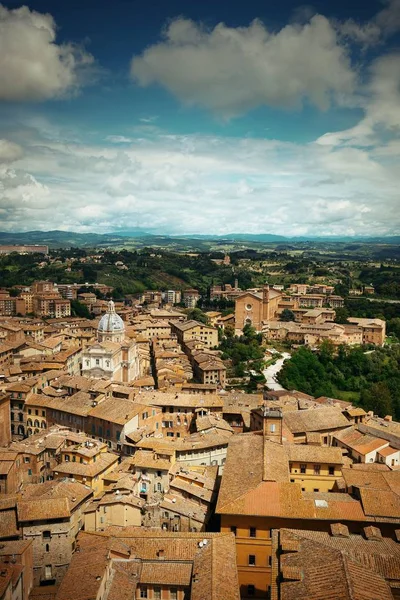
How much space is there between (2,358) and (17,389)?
10.7 metres

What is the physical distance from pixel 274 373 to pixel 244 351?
454 centimetres

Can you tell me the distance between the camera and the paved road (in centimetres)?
4576

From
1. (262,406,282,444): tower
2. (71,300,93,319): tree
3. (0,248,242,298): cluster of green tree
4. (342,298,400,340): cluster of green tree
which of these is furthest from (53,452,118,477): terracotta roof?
(0,248,242,298): cluster of green tree

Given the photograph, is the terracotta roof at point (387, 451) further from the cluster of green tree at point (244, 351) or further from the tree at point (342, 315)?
the tree at point (342, 315)

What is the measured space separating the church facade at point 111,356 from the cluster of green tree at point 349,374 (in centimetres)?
1431

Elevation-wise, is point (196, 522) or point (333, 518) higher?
point (333, 518)

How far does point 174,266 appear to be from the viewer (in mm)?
115750

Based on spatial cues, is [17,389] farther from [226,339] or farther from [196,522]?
[226,339]

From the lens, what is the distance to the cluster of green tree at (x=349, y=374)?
42.9 metres

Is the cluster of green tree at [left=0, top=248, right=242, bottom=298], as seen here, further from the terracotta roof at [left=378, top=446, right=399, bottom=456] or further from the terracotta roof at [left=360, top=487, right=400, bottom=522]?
the terracotta roof at [left=360, top=487, right=400, bottom=522]

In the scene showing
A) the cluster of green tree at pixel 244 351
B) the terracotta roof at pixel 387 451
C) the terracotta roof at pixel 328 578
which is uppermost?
the terracotta roof at pixel 328 578

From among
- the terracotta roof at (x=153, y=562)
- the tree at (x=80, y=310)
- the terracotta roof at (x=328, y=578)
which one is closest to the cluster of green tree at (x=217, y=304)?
the tree at (x=80, y=310)

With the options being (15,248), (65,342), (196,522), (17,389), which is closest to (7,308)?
(65,342)

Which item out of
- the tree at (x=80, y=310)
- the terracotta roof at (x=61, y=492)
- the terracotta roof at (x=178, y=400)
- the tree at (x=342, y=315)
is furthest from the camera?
the tree at (x=80, y=310)
